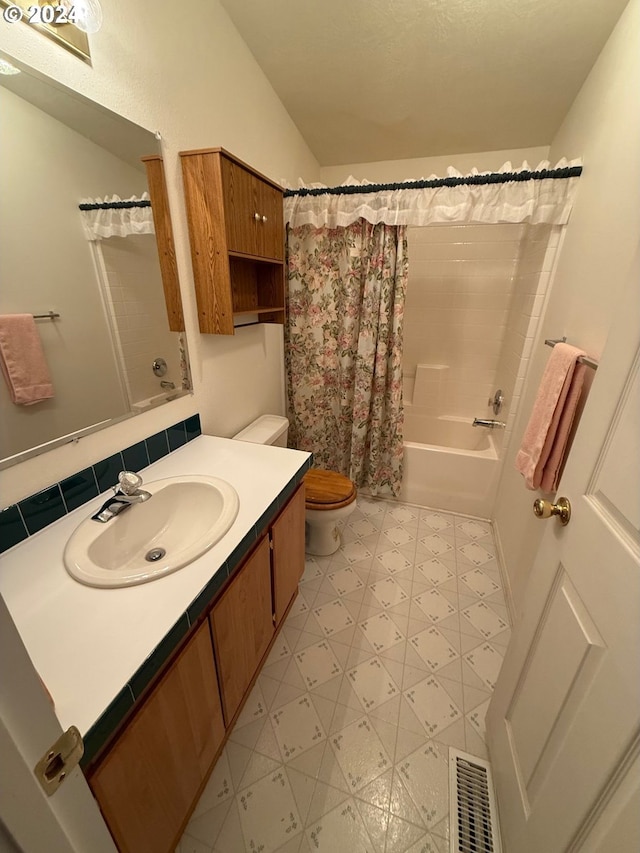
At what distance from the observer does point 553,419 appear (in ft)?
3.86

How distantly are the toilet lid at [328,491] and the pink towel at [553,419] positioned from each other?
828 mm

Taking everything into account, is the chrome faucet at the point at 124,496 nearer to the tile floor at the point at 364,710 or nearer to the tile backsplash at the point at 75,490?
the tile backsplash at the point at 75,490

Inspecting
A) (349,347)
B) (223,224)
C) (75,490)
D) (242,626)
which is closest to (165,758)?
(242,626)

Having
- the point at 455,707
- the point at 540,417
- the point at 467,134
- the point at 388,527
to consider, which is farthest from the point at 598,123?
the point at 455,707

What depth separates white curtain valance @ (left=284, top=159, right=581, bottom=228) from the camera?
4.82ft

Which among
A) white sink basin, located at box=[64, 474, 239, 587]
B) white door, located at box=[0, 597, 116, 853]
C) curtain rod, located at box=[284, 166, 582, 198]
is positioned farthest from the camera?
curtain rod, located at box=[284, 166, 582, 198]

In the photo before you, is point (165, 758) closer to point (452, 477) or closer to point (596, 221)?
point (452, 477)

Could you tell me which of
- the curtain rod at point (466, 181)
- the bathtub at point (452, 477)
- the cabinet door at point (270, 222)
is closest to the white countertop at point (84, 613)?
the cabinet door at point (270, 222)

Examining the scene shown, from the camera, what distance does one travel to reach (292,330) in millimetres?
2107

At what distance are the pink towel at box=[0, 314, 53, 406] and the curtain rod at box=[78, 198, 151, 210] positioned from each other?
1.19 feet

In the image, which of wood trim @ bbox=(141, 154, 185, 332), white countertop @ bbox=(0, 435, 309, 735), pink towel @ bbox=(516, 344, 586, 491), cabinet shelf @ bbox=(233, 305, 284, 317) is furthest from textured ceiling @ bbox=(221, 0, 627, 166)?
white countertop @ bbox=(0, 435, 309, 735)

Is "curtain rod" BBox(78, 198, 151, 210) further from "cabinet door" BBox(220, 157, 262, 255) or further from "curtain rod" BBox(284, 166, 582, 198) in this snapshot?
"curtain rod" BBox(284, 166, 582, 198)

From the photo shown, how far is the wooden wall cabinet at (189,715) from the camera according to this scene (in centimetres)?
62

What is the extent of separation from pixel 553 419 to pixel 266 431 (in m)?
1.26
